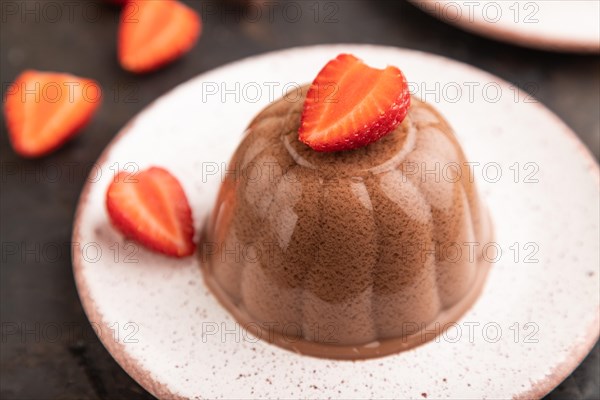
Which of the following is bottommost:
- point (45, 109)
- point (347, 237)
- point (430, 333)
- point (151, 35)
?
point (430, 333)

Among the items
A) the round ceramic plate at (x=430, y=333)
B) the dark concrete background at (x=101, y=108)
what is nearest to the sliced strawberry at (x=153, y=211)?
the round ceramic plate at (x=430, y=333)

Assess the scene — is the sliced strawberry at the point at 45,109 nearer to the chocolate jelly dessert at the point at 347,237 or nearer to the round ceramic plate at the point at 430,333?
the round ceramic plate at the point at 430,333

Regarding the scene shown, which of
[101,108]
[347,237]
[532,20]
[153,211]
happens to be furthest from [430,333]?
[101,108]

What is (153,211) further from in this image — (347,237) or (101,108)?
(101,108)

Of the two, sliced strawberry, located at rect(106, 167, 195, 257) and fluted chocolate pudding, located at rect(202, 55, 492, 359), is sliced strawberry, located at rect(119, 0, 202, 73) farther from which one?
fluted chocolate pudding, located at rect(202, 55, 492, 359)

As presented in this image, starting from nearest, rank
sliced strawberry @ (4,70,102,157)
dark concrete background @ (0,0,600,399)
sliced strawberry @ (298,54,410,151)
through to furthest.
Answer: sliced strawberry @ (298,54,410,151) < dark concrete background @ (0,0,600,399) < sliced strawberry @ (4,70,102,157)

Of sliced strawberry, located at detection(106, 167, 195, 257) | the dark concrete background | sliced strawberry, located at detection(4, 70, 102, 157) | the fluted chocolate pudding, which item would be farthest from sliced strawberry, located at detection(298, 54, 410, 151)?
sliced strawberry, located at detection(4, 70, 102, 157)
